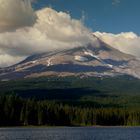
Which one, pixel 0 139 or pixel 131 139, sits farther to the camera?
pixel 131 139

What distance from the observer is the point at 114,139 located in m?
129

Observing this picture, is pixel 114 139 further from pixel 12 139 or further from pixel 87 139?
pixel 12 139

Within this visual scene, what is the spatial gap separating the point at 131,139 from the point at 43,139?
28.9 meters

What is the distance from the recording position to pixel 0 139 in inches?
4695

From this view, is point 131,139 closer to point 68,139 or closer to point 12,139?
point 68,139

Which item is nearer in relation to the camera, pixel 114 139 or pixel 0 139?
pixel 0 139

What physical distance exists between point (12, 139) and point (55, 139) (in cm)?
1307

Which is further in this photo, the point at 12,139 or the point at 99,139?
the point at 99,139

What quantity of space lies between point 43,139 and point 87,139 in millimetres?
14219

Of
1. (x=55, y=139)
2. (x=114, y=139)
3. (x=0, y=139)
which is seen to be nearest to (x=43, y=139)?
(x=55, y=139)

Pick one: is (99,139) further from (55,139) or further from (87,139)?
(55,139)

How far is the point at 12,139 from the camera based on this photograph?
120m

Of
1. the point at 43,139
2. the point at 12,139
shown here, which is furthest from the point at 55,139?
the point at 12,139

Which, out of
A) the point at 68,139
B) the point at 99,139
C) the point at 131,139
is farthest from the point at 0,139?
the point at 131,139
